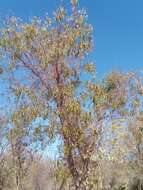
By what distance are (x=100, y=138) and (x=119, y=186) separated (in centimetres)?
4814

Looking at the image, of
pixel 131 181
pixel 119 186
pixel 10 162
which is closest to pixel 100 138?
pixel 10 162

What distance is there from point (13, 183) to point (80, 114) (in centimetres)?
2961

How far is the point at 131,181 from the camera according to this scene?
188 feet

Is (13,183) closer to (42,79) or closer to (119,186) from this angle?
(119,186)

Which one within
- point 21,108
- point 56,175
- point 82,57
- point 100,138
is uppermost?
point 82,57

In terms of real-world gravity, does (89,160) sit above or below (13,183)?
below

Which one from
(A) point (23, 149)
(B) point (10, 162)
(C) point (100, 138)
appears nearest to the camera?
(C) point (100, 138)

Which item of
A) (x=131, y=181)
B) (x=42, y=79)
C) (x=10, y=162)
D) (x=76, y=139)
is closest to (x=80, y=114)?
(x=76, y=139)

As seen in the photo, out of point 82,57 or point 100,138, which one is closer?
point 100,138

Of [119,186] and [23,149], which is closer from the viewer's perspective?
[23,149]

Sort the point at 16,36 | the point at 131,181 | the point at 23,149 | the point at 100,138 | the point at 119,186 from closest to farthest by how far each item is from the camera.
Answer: the point at 100,138 → the point at 16,36 → the point at 23,149 → the point at 131,181 → the point at 119,186

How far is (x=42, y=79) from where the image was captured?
19031 millimetres

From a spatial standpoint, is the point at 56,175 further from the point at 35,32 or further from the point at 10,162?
the point at 10,162

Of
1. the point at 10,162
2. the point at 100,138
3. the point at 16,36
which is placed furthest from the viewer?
the point at 10,162
